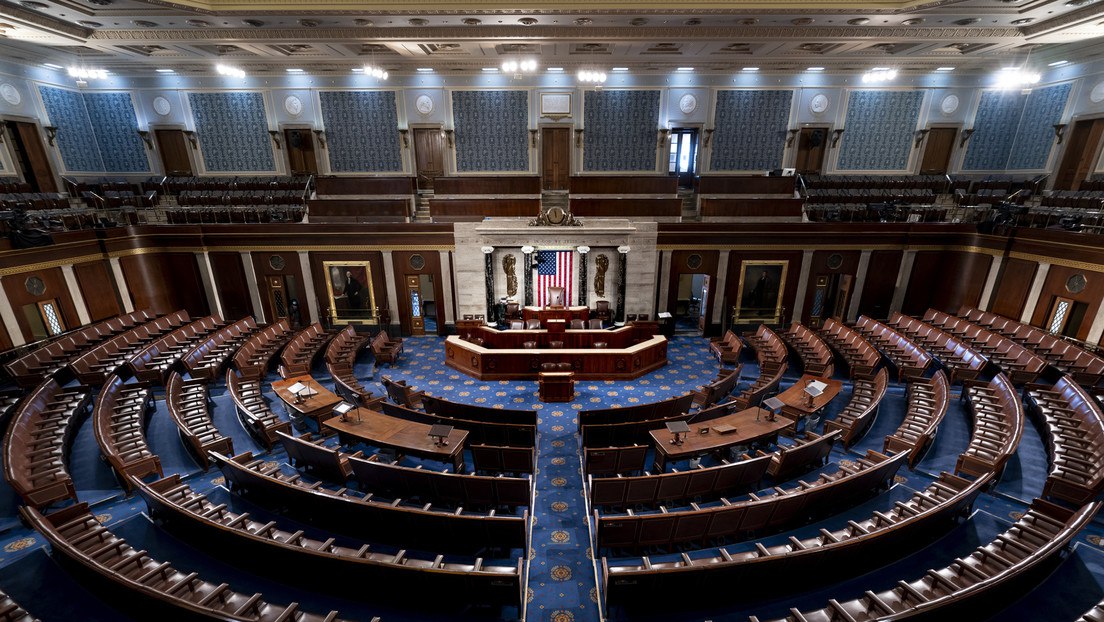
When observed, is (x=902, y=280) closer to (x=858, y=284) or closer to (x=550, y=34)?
(x=858, y=284)

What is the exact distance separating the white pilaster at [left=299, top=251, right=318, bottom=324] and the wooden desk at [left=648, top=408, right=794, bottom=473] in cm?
1240

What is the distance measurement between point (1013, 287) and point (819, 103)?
863 cm

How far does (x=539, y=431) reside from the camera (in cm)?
879

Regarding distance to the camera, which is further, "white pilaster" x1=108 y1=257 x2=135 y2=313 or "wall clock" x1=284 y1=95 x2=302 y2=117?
"wall clock" x1=284 y1=95 x2=302 y2=117

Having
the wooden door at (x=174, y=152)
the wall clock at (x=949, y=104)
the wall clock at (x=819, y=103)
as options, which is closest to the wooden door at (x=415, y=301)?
the wooden door at (x=174, y=152)

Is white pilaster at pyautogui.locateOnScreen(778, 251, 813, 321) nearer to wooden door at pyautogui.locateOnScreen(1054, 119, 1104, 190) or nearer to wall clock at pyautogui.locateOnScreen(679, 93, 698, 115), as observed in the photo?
wall clock at pyautogui.locateOnScreen(679, 93, 698, 115)

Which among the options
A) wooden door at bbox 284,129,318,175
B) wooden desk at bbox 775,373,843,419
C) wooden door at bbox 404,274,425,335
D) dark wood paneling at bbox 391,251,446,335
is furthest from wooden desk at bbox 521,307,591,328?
wooden door at bbox 284,129,318,175

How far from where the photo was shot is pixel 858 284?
1470 centimetres

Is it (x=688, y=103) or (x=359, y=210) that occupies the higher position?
(x=688, y=103)

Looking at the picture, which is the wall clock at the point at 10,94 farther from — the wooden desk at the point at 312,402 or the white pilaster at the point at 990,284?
the white pilaster at the point at 990,284

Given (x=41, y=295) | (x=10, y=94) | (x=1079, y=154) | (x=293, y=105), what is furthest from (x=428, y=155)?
(x=1079, y=154)

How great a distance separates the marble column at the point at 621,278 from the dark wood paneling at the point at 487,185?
13.0 feet

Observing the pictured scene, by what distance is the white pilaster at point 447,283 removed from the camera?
14.5 metres

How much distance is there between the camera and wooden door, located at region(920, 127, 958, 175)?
54.1 ft
